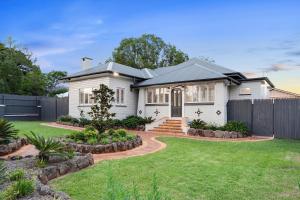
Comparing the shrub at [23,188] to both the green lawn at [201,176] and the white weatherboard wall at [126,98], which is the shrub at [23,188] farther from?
the white weatherboard wall at [126,98]

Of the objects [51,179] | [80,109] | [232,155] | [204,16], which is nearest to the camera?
[51,179]

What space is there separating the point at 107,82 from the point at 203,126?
23.8ft

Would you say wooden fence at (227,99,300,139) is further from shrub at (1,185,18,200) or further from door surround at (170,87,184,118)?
shrub at (1,185,18,200)

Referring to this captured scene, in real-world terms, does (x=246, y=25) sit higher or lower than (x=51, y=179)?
higher

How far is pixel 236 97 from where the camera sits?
1817 cm

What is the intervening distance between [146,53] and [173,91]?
23.4 m

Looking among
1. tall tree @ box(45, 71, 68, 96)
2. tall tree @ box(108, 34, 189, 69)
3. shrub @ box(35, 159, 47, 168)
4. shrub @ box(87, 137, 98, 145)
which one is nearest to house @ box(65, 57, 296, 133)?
shrub @ box(87, 137, 98, 145)

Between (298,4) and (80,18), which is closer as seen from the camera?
(298,4)

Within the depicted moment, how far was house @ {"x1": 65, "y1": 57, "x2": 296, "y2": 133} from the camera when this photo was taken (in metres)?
16.3

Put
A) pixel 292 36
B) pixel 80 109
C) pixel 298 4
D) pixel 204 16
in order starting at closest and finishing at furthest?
pixel 298 4 < pixel 204 16 < pixel 292 36 < pixel 80 109

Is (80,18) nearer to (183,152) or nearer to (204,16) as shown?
(204,16)

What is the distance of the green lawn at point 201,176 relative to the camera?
4.95 meters

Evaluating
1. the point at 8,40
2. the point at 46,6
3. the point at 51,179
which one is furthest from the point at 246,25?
the point at 8,40

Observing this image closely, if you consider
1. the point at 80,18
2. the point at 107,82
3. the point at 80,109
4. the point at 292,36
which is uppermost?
the point at 80,18
